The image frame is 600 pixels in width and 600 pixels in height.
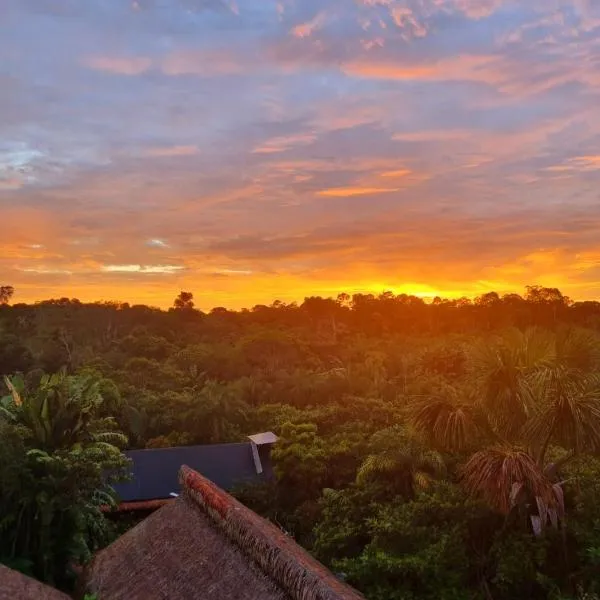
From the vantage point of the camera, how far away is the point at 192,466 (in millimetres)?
24594

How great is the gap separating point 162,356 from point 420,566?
4238 cm

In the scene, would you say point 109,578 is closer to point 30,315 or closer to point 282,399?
point 282,399

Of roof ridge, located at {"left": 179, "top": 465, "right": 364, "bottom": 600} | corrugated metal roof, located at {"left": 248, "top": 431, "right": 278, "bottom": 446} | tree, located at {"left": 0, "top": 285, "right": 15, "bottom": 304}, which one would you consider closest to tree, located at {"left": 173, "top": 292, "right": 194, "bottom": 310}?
tree, located at {"left": 0, "top": 285, "right": 15, "bottom": 304}

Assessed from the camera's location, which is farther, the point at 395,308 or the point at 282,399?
the point at 395,308

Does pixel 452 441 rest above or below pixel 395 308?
below

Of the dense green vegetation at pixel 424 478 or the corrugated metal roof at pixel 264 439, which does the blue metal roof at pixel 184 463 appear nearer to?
the corrugated metal roof at pixel 264 439

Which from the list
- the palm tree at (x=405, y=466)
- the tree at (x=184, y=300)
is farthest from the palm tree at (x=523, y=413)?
the tree at (x=184, y=300)

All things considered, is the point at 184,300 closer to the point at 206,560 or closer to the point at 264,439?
the point at 264,439

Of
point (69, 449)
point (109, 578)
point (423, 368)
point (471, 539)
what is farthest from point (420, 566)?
point (423, 368)

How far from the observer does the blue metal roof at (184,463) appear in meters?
23.1

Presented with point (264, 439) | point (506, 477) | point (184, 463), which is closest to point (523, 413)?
point (506, 477)

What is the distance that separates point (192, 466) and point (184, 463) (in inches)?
13.4

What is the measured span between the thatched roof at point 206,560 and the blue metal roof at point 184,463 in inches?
372

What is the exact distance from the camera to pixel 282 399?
39219 millimetres
